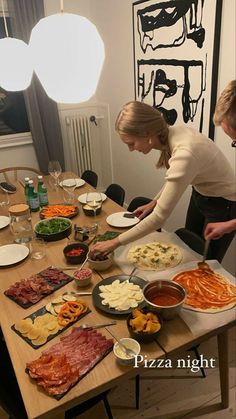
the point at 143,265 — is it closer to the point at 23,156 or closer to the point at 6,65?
the point at 6,65

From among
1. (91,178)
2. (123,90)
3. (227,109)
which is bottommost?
(91,178)

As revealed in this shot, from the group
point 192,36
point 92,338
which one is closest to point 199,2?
point 192,36

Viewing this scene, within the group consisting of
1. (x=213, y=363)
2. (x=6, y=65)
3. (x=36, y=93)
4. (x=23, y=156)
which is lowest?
(x=213, y=363)

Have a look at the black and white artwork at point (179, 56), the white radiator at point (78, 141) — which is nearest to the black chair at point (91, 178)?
the black and white artwork at point (179, 56)

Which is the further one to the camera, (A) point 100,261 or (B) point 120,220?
(B) point 120,220

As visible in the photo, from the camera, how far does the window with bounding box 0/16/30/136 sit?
141 inches

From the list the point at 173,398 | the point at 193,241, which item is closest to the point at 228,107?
the point at 193,241

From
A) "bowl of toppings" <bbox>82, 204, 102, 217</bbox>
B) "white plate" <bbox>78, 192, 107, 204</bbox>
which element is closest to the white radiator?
"white plate" <bbox>78, 192, 107, 204</bbox>

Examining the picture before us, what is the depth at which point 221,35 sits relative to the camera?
6.74ft

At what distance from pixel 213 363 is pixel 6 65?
2076 millimetres

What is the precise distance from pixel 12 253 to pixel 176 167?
36.8 inches

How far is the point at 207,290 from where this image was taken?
4.39ft

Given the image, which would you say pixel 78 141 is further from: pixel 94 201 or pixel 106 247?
pixel 106 247

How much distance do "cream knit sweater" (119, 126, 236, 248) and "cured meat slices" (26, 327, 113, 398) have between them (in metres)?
0.50
